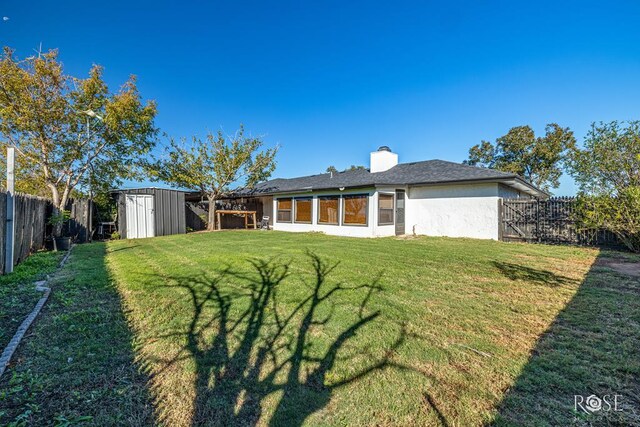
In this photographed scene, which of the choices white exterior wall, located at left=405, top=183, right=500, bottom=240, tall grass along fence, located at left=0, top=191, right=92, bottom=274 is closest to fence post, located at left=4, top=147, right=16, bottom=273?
tall grass along fence, located at left=0, top=191, right=92, bottom=274

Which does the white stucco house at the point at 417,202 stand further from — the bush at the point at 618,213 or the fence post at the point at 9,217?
the fence post at the point at 9,217

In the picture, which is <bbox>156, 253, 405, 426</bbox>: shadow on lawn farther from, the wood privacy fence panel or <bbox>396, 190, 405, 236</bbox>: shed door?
<bbox>396, 190, 405, 236</bbox>: shed door

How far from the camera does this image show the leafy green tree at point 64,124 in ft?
32.9

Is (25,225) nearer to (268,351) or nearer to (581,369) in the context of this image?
(268,351)

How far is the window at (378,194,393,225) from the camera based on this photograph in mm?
12148

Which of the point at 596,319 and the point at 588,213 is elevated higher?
the point at 588,213

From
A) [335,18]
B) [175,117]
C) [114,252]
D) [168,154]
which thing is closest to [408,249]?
[114,252]

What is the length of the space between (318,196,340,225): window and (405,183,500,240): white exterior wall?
333 centimetres

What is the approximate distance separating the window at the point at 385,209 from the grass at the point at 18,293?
10.3m

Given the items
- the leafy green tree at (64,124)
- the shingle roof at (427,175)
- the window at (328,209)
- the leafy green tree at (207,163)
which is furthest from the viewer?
the leafy green tree at (207,163)

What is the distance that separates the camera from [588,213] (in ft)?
27.8

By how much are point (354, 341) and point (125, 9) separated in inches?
483

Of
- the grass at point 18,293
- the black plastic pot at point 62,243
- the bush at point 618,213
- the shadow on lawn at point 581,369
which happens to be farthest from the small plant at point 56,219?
the bush at point 618,213

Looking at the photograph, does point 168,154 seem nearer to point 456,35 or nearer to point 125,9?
point 125,9
